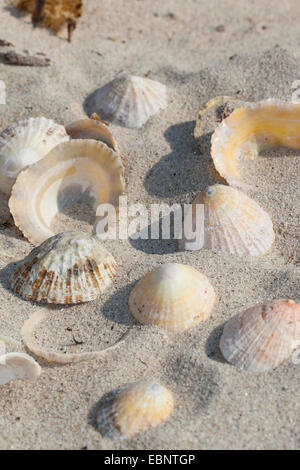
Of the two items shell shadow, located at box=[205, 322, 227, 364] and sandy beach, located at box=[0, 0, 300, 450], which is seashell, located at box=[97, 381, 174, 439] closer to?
sandy beach, located at box=[0, 0, 300, 450]

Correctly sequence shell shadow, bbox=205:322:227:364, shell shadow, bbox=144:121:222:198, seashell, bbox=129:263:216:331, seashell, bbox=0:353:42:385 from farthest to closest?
shell shadow, bbox=144:121:222:198, seashell, bbox=129:263:216:331, shell shadow, bbox=205:322:227:364, seashell, bbox=0:353:42:385

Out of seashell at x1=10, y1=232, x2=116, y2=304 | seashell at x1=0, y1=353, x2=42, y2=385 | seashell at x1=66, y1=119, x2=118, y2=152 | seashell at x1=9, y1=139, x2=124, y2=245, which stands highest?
seashell at x1=66, y1=119, x2=118, y2=152

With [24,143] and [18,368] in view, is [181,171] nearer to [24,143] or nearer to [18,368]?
[24,143]

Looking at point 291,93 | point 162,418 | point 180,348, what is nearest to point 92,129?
point 291,93

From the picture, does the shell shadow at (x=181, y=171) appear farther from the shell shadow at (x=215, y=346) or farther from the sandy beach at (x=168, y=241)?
the shell shadow at (x=215, y=346)

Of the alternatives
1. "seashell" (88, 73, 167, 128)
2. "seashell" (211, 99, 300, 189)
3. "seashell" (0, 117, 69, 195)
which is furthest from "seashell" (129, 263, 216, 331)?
"seashell" (88, 73, 167, 128)

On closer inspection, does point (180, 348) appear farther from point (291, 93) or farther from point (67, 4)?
point (67, 4)

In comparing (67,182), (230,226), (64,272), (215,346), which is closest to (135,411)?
(215,346)
